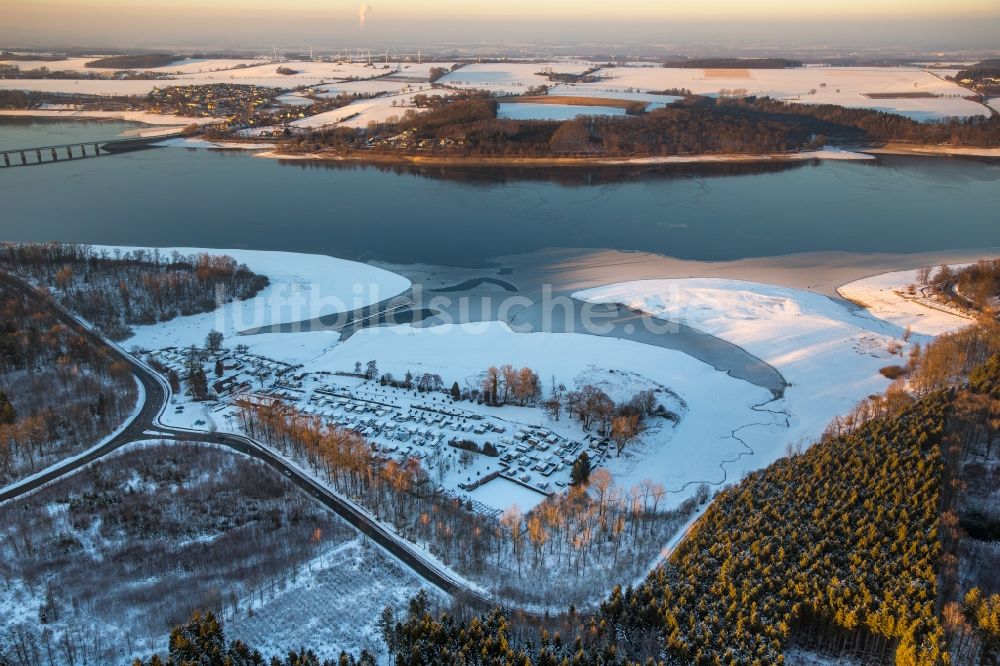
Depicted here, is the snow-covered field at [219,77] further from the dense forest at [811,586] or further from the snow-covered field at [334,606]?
the dense forest at [811,586]

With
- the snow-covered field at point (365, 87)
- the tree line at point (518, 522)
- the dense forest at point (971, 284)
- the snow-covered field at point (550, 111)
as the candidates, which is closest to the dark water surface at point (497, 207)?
the dense forest at point (971, 284)

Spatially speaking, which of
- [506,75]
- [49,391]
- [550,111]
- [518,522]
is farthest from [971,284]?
[506,75]

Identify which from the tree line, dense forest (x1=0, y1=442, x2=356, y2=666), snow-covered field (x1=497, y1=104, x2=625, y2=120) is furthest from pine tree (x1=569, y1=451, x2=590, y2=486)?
snow-covered field (x1=497, y1=104, x2=625, y2=120)

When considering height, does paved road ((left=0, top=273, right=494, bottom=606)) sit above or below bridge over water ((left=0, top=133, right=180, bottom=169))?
below

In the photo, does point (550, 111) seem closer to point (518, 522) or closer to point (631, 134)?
point (631, 134)

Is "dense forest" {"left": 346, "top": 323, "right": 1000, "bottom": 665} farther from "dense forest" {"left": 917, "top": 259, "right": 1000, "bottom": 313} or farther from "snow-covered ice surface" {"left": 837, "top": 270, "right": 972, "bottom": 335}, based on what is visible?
"dense forest" {"left": 917, "top": 259, "right": 1000, "bottom": 313}
